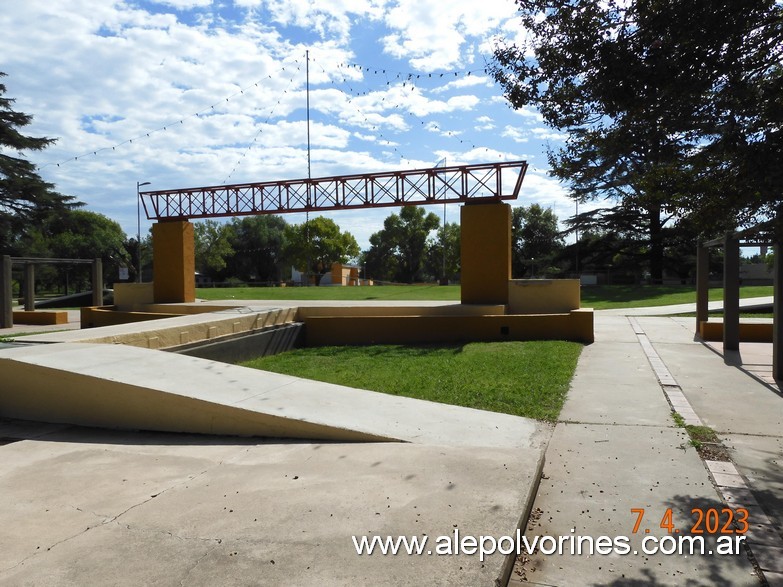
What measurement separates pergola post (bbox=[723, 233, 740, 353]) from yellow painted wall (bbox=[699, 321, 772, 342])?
5.60 ft

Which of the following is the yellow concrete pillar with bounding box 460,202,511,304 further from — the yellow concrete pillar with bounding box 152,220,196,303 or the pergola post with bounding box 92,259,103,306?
the pergola post with bounding box 92,259,103,306

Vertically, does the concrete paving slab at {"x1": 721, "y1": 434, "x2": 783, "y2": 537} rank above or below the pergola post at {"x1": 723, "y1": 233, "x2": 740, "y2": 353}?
below

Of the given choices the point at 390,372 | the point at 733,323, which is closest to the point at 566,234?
the point at 733,323

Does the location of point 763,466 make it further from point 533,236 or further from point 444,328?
point 533,236

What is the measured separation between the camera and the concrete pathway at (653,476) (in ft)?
9.87

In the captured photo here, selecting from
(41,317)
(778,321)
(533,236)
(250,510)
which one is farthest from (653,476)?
(533,236)

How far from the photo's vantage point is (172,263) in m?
19.8

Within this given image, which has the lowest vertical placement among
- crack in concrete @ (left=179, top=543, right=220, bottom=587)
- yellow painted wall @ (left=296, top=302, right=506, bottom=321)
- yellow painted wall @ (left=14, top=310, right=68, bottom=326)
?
yellow painted wall @ (left=14, top=310, right=68, bottom=326)

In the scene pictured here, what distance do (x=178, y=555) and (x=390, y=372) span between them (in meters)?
6.21

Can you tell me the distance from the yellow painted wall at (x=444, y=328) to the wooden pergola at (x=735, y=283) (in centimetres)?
271

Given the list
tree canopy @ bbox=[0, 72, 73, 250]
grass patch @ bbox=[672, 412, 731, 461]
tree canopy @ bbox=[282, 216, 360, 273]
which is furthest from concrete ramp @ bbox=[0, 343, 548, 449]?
tree canopy @ bbox=[282, 216, 360, 273]

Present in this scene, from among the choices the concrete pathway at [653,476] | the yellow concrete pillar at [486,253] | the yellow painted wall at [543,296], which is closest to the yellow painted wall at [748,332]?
the yellow painted wall at [543,296]

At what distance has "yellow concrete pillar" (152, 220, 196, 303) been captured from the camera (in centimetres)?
1977

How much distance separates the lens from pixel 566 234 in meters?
41.2
